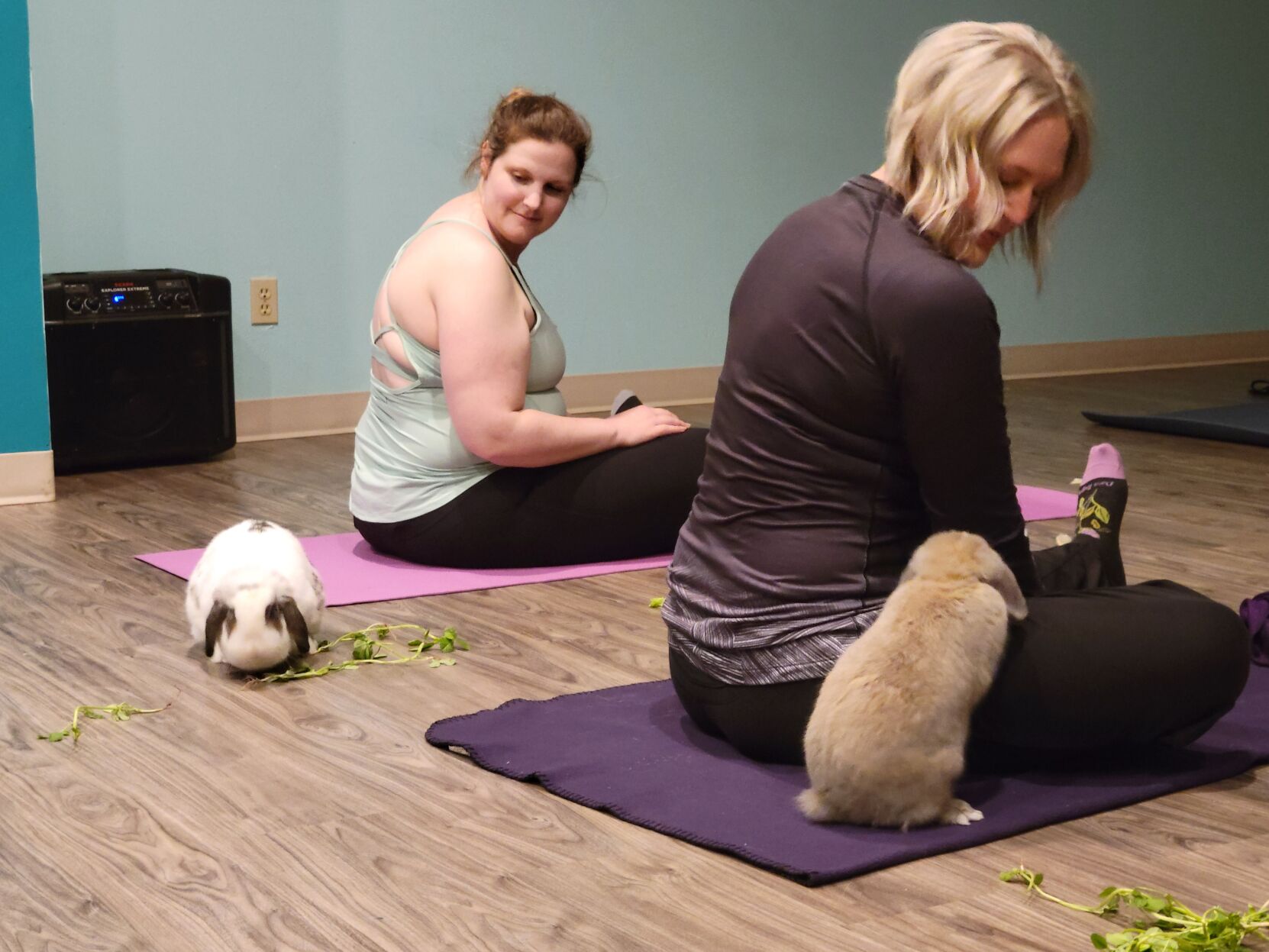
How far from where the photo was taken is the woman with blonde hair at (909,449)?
A: 162 cm

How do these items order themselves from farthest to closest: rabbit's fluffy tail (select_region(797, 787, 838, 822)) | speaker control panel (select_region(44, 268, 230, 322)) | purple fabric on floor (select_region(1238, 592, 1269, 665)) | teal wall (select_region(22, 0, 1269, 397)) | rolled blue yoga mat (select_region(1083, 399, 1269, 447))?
rolled blue yoga mat (select_region(1083, 399, 1269, 447)), teal wall (select_region(22, 0, 1269, 397)), speaker control panel (select_region(44, 268, 230, 322)), purple fabric on floor (select_region(1238, 592, 1269, 665)), rabbit's fluffy tail (select_region(797, 787, 838, 822))

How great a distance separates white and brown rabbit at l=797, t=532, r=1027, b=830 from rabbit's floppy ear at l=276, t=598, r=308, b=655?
2.88 ft

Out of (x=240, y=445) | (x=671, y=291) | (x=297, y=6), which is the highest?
(x=297, y=6)

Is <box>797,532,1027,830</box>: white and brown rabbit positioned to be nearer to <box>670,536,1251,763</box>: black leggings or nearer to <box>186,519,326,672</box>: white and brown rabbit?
<box>670,536,1251,763</box>: black leggings

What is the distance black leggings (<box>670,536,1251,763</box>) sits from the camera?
67.8 inches

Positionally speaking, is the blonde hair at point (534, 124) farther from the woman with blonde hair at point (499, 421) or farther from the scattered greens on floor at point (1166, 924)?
the scattered greens on floor at point (1166, 924)

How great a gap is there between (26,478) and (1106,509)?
2.39 m

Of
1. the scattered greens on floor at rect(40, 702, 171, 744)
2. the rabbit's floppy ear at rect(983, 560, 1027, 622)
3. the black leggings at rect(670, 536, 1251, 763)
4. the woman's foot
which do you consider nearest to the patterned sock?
the black leggings at rect(670, 536, 1251, 763)

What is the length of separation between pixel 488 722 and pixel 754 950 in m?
0.68

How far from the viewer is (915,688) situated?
156 centimetres

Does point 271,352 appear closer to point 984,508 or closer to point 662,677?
point 662,677

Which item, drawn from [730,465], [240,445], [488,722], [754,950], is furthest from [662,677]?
[240,445]

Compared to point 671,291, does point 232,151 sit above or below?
above

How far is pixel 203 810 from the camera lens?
68.7 inches
